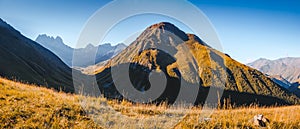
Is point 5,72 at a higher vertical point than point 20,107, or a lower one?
higher

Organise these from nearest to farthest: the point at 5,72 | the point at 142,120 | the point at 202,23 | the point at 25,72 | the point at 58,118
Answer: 1. the point at 58,118
2. the point at 142,120
3. the point at 202,23
4. the point at 5,72
5. the point at 25,72

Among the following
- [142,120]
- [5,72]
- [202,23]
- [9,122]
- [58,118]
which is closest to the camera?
[9,122]

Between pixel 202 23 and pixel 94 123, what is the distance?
29.0 ft

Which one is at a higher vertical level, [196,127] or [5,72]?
[5,72]

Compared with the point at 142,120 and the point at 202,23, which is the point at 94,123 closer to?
the point at 142,120

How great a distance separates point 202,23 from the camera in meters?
14.5

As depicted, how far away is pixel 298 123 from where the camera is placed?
10.8 m

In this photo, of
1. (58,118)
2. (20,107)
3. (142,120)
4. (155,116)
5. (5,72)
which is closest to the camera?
(58,118)

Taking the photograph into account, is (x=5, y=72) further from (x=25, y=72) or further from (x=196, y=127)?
(x=196, y=127)

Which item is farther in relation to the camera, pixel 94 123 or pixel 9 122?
pixel 94 123

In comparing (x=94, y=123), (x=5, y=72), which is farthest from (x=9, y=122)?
(x=5, y=72)

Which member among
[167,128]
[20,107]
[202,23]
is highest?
[202,23]

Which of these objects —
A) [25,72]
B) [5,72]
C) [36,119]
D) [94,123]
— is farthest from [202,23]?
[25,72]

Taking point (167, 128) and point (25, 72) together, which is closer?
point (167, 128)
